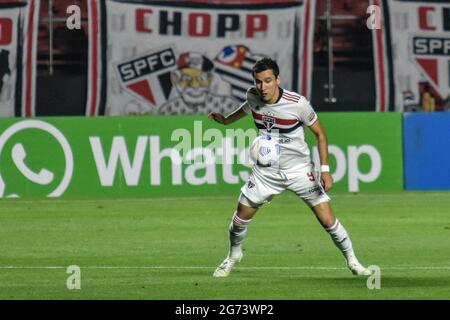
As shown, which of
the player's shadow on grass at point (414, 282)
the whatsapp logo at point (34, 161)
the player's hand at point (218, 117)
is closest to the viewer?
the player's shadow on grass at point (414, 282)

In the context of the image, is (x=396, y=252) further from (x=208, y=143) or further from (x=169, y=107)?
(x=169, y=107)

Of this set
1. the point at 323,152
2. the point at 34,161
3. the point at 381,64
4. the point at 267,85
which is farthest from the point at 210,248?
the point at 381,64

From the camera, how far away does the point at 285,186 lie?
13922 millimetres

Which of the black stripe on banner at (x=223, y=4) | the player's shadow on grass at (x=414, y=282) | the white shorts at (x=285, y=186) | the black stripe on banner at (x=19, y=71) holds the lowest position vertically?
the player's shadow on grass at (x=414, y=282)

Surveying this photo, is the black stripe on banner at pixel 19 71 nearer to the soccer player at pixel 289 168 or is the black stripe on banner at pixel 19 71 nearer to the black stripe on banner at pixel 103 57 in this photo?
the black stripe on banner at pixel 103 57

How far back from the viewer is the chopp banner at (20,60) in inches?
1182

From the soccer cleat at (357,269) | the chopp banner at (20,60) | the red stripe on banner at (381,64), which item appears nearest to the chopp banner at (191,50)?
the chopp banner at (20,60)

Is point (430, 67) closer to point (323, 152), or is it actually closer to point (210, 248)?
point (210, 248)

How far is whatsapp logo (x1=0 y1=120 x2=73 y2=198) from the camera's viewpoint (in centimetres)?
2462

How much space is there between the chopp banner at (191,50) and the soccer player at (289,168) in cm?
1648

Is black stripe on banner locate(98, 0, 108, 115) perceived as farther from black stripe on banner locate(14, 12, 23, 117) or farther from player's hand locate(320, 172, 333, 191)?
player's hand locate(320, 172, 333, 191)

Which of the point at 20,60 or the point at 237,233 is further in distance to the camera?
the point at 20,60

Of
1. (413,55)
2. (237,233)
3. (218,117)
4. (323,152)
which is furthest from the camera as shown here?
(413,55)

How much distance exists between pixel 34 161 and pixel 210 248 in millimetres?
8059
